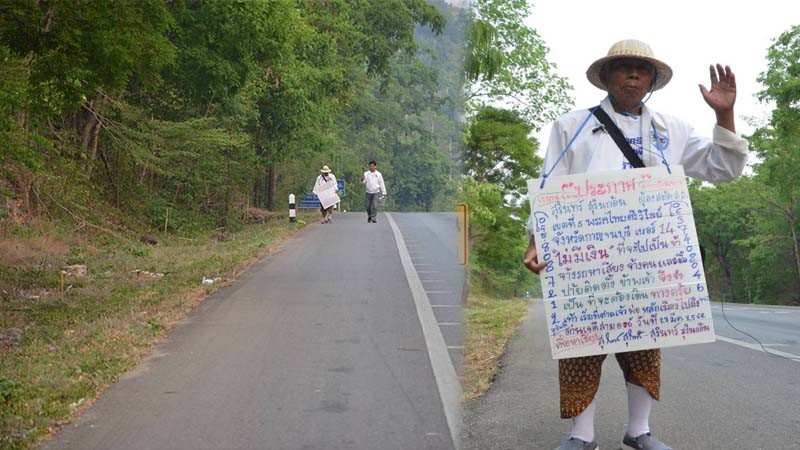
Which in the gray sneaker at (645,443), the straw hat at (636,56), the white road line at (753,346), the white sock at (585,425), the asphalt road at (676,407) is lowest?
the white road line at (753,346)

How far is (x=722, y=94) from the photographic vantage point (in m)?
4.78

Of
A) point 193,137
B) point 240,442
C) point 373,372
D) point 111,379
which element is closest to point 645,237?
point 240,442

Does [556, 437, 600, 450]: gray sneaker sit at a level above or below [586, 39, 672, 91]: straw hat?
below

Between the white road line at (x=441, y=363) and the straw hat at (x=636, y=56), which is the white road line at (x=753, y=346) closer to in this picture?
the white road line at (x=441, y=363)

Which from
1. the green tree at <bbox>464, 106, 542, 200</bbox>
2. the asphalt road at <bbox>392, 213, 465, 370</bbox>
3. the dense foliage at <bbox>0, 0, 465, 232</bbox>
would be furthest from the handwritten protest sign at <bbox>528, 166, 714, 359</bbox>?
the green tree at <bbox>464, 106, 542, 200</bbox>

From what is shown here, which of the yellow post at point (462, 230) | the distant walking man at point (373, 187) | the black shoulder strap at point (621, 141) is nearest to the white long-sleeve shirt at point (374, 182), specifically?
the distant walking man at point (373, 187)

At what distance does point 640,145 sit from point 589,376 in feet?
3.85

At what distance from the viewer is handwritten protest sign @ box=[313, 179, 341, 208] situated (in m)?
29.1

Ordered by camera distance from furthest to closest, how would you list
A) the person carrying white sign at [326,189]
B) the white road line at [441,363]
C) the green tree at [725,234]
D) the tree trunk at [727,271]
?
the tree trunk at [727,271] < the green tree at [725,234] < the person carrying white sign at [326,189] < the white road line at [441,363]

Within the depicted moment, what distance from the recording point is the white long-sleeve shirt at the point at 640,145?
15.9 ft

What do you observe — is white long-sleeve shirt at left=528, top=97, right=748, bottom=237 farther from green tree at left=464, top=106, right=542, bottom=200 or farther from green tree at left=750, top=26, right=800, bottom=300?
green tree at left=750, top=26, right=800, bottom=300

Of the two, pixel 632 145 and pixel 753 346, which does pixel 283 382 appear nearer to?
pixel 632 145

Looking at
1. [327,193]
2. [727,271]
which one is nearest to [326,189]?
[327,193]

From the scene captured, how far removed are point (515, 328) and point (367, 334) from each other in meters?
2.43
